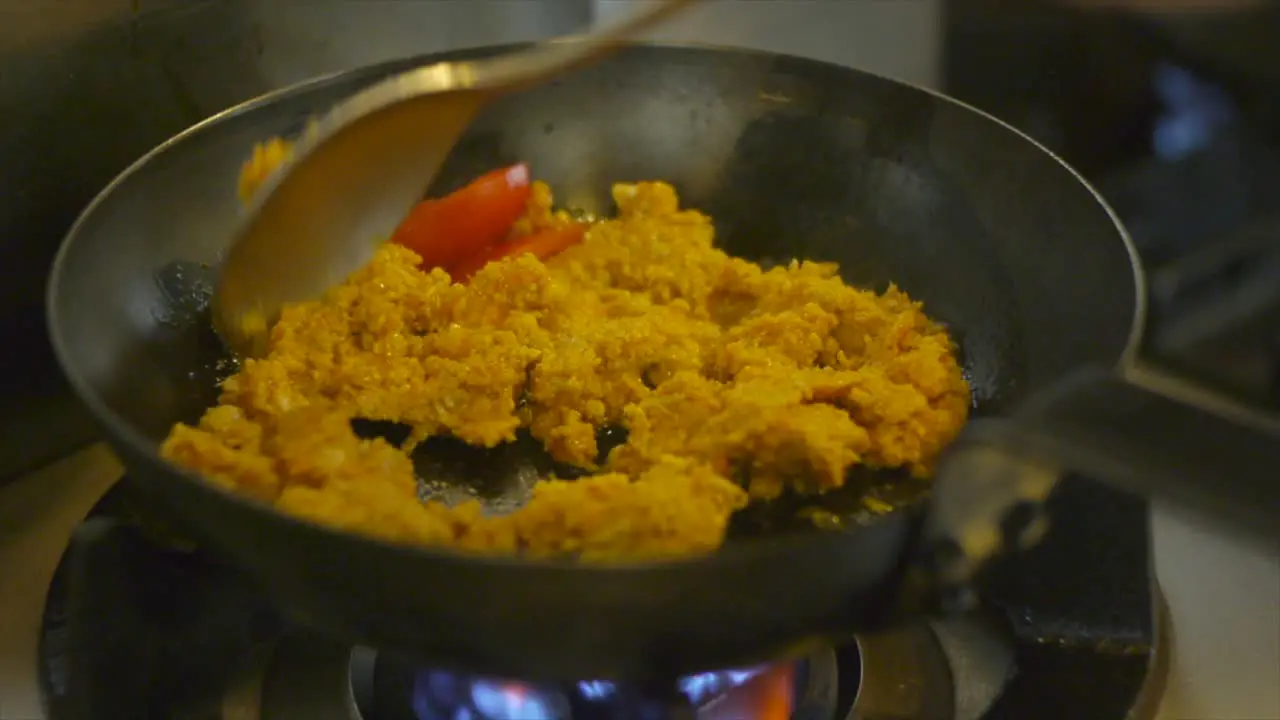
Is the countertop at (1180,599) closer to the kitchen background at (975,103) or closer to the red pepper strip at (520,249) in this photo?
the kitchen background at (975,103)

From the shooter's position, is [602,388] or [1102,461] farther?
[602,388]

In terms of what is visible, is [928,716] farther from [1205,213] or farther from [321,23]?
[321,23]

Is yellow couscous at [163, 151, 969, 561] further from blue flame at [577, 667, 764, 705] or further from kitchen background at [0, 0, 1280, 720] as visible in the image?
kitchen background at [0, 0, 1280, 720]

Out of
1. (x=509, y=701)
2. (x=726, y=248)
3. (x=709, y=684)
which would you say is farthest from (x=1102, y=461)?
(x=726, y=248)

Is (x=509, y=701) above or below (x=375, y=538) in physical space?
below

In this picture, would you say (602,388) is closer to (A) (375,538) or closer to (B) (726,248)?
(B) (726,248)

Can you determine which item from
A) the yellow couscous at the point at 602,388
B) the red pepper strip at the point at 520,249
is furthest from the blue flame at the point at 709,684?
the red pepper strip at the point at 520,249
